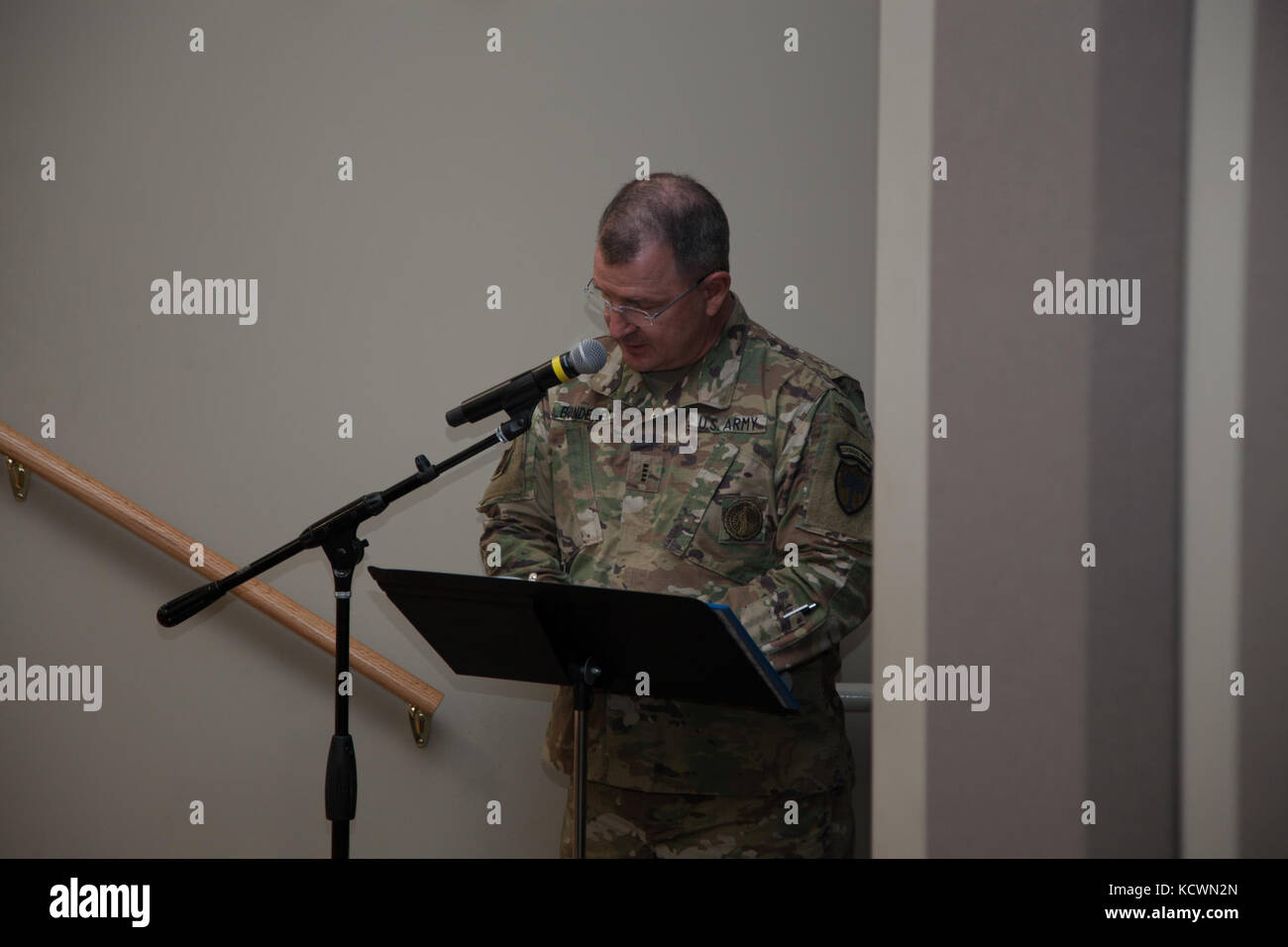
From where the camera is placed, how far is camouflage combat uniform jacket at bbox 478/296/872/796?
75.3 inches

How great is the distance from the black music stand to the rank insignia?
0.51 metres

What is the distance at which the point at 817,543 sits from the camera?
6.22ft

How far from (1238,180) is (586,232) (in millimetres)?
1928

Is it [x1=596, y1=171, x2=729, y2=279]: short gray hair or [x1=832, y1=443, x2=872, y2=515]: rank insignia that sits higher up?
[x1=596, y1=171, x2=729, y2=279]: short gray hair

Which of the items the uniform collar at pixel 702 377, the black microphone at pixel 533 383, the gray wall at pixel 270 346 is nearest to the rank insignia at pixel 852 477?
the uniform collar at pixel 702 377

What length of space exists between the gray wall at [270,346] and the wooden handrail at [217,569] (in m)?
0.10

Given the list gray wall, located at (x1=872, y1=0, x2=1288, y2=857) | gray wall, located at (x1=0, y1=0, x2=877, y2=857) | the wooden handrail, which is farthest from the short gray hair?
the wooden handrail

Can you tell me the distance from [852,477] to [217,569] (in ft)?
5.34

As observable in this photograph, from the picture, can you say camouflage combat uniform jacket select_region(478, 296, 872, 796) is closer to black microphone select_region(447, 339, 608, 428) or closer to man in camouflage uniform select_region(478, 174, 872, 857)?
man in camouflage uniform select_region(478, 174, 872, 857)

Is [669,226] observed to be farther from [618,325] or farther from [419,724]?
[419,724]

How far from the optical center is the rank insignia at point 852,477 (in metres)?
1.93
